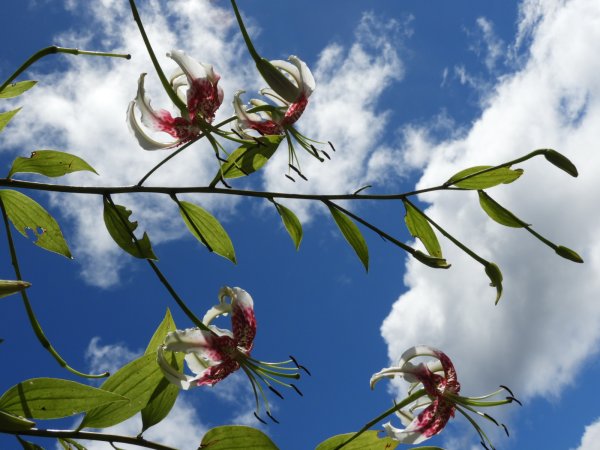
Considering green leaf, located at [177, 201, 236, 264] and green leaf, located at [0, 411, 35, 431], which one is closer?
green leaf, located at [0, 411, 35, 431]

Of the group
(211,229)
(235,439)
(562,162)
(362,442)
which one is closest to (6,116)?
(211,229)

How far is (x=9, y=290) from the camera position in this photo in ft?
2.21

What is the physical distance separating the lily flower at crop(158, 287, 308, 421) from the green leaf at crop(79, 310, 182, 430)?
0.03 m

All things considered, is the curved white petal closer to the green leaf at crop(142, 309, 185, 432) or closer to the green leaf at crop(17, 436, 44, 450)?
the green leaf at crop(142, 309, 185, 432)

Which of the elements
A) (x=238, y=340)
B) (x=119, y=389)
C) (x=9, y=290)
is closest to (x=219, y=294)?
(x=238, y=340)

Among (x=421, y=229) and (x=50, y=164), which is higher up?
(x=50, y=164)

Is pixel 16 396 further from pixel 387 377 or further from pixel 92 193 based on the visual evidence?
pixel 387 377

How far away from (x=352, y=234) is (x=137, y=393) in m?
0.41

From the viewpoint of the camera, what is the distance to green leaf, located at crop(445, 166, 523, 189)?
112 cm

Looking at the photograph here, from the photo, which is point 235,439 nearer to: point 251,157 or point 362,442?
point 362,442

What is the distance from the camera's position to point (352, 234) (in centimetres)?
106

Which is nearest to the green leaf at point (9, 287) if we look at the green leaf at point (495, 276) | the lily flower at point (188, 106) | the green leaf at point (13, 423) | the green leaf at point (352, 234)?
the green leaf at point (13, 423)

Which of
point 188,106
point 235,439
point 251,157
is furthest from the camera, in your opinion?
point 251,157

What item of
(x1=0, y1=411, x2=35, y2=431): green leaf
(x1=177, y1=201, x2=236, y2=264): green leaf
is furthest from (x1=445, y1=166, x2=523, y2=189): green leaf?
(x1=0, y1=411, x2=35, y2=431): green leaf
